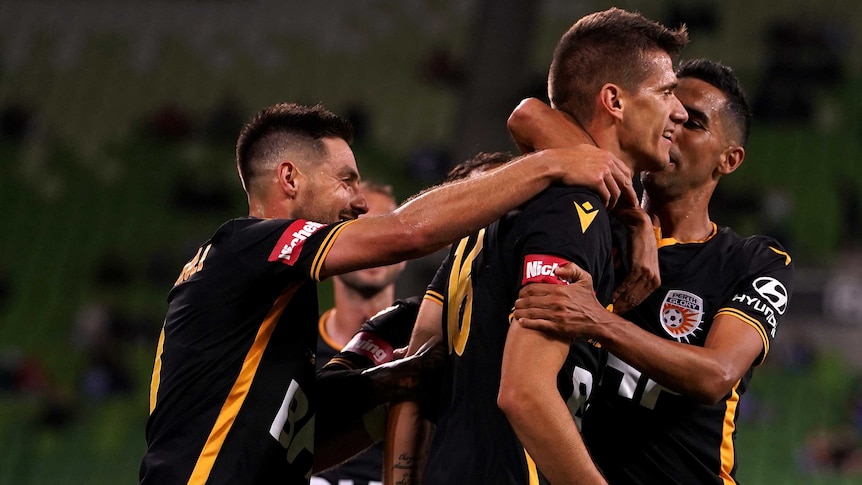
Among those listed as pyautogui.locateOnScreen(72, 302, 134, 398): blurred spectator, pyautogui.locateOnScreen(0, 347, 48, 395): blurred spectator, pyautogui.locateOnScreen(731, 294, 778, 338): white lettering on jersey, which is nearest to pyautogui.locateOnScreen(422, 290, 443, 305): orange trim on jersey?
pyautogui.locateOnScreen(731, 294, 778, 338): white lettering on jersey

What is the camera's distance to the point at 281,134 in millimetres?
3873

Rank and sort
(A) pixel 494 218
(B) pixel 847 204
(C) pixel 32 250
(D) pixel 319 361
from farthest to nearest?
(C) pixel 32 250 < (B) pixel 847 204 < (D) pixel 319 361 < (A) pixel 494 218

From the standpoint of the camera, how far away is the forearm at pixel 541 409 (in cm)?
258

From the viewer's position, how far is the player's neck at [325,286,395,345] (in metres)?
5.62

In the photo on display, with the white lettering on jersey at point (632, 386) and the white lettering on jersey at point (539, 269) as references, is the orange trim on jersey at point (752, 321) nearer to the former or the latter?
the white lettering on jersey at point (632, 386)

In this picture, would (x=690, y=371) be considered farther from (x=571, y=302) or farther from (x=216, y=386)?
(x=216, y=386)

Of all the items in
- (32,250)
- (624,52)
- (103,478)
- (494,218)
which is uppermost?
(624,52)

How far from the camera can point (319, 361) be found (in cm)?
549

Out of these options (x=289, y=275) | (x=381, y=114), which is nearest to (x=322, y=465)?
(x=289, y=275)

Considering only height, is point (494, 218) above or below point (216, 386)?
above

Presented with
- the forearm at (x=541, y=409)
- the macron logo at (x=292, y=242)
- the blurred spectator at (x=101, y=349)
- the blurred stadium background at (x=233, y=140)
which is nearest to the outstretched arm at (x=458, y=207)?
the macron logo at (x=292, y=242)

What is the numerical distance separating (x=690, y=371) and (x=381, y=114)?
1269 centimetres

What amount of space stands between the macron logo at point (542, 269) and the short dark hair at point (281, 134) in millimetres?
1393

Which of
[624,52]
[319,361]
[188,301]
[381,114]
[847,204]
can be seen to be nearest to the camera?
[624,52]
